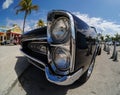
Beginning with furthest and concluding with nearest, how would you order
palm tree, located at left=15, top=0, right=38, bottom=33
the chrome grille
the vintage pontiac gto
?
palm tree, located at left=15, top=0, right=38, bottom=33 < the chrome grille < the vintage pontiac gto

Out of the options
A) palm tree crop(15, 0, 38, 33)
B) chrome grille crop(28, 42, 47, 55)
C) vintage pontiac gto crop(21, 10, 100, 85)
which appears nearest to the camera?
vintage pontiac gto crop(21, 10, 100, 85)

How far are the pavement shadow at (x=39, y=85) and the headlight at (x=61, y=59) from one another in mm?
760

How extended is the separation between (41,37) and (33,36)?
345mm

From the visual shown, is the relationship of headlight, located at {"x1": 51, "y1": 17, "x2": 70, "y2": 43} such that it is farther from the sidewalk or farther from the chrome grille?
the sidewalk

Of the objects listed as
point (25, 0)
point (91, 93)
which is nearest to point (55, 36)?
point (91, 93)

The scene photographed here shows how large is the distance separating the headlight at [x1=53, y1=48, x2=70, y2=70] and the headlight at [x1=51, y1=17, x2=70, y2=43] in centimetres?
16

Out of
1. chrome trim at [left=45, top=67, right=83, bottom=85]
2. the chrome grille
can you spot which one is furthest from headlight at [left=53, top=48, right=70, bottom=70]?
the chrome grille

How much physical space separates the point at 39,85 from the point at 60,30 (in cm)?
140

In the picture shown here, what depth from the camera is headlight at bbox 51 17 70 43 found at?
6.88 ft

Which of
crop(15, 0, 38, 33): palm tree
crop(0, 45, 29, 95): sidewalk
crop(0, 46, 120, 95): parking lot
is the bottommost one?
crop(0, 46, 120, 95): parking lot

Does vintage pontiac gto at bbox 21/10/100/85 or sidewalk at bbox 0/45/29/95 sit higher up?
vintage pontiac gto at bbox 21/10/100/85

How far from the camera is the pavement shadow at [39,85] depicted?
2.74 meters

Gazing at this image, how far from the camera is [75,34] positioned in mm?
1974

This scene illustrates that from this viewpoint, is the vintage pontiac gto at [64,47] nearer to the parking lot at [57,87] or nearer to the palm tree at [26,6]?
the parking lot at [57,87]
